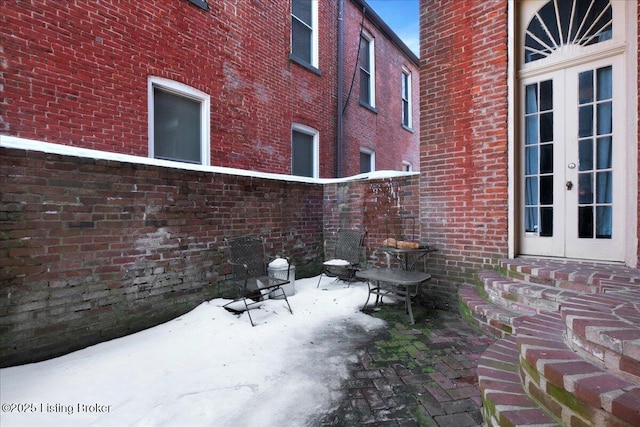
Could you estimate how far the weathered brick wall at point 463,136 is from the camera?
12.6 ft

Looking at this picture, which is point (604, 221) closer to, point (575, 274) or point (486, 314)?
point (575, 274)

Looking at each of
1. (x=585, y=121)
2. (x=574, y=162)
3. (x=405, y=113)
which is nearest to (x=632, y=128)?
(x=585, y=121)

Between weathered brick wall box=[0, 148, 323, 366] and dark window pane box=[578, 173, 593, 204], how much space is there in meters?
4.19

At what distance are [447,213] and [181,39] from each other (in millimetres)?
4685

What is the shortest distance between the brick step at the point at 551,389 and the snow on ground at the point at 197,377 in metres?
1.04

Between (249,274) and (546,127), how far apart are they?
161 inches

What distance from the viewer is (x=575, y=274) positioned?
9.65ft

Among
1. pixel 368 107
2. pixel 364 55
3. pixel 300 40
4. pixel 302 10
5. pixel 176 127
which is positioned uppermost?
pixel 364 55

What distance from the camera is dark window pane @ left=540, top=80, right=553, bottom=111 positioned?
3.68m

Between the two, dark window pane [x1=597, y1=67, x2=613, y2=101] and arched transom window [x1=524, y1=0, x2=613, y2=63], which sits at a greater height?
arched transom window [x1=524, y1=0, x2=613, y2=63]

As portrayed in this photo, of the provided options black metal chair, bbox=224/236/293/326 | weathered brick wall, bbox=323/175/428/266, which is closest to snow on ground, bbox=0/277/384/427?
black metal chair, bbox=224/236/293/326

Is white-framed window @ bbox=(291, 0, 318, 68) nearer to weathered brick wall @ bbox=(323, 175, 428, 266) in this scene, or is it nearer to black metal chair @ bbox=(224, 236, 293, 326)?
weathered brick wall @ bbox=(323, 175, 428, 266)

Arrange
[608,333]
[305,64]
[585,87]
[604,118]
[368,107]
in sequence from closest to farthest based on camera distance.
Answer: [608,333], [604,118], [585,87], [305,64], [368,107]

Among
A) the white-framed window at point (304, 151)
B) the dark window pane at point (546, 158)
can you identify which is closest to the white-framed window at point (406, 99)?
the white-framed window at point (304, 151)
